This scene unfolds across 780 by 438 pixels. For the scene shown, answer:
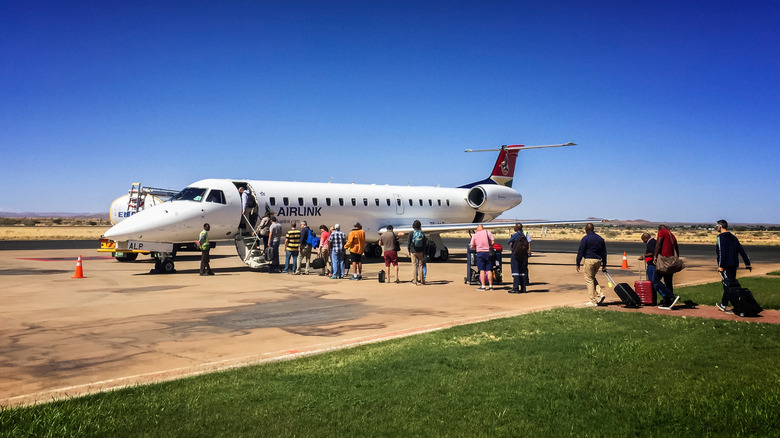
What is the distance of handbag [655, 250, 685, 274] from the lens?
1192 cm

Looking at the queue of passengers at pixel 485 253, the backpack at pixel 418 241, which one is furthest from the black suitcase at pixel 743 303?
the backpack at pixel 418 241

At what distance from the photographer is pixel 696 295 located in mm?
13555

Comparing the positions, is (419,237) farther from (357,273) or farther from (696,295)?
(696,295)

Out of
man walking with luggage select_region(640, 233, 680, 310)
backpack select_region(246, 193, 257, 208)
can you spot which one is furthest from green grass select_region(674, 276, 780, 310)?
backpack select_region(246, 193, 257, 208)

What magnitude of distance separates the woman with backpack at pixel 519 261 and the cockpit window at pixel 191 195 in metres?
11.7

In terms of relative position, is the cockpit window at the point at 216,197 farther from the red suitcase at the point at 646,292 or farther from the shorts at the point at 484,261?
the red suitcase at the point at 646,292

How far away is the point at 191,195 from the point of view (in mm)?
20906

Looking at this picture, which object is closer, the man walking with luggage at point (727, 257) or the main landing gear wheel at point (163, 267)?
the man walking with luggage at point (727, 257)

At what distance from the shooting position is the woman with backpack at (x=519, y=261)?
587 inches

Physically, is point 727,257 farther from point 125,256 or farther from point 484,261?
point 125,256

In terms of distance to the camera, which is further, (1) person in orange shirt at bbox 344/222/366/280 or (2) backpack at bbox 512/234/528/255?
(1) person in orange shirt at bbox 344/222/366/280

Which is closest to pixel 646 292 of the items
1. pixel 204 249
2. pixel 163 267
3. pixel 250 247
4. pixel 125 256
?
pixel 204 249

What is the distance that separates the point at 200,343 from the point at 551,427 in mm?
5561

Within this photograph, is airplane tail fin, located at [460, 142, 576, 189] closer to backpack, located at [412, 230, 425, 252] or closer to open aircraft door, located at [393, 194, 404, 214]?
open aircraft door, located at [393, 194, 404, 214]
